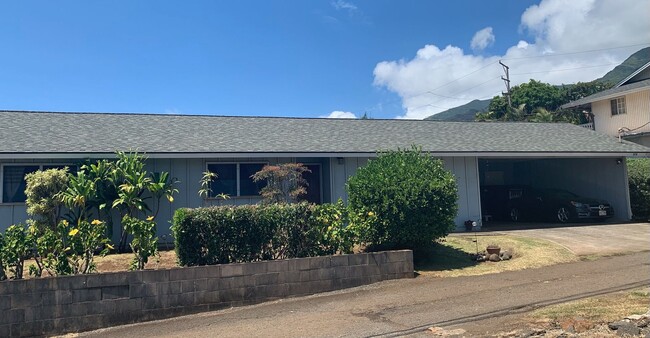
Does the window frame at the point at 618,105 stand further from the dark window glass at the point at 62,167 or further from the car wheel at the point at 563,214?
the dark window glass at the point at 62,167

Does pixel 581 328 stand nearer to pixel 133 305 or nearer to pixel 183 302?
pixel 183 302

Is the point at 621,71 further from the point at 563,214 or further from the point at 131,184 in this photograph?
the point at 131,184

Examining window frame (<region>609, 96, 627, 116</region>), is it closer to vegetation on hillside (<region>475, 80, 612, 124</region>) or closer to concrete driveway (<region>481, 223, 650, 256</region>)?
concrete driveway (<region>481, 223, 650, 256</region>)

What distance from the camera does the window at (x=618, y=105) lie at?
2504cm

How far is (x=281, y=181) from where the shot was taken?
44.5 feet

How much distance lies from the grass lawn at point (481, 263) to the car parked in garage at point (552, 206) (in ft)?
17.6

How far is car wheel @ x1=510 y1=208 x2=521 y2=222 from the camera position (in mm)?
19031

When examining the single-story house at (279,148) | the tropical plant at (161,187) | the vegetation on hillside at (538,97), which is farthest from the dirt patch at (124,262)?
the vegetation on hillside at (538,97)

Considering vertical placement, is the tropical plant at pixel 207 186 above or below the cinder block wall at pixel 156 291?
above

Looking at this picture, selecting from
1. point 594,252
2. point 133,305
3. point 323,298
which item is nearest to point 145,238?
point 133,305

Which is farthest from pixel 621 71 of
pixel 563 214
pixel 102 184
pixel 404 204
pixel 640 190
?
pixel 102 184

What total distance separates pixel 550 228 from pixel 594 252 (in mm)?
4225

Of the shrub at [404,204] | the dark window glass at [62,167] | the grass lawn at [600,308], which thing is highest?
the dark window glass at [62,167]

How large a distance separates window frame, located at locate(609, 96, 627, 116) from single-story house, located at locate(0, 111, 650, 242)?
23.4 ft
